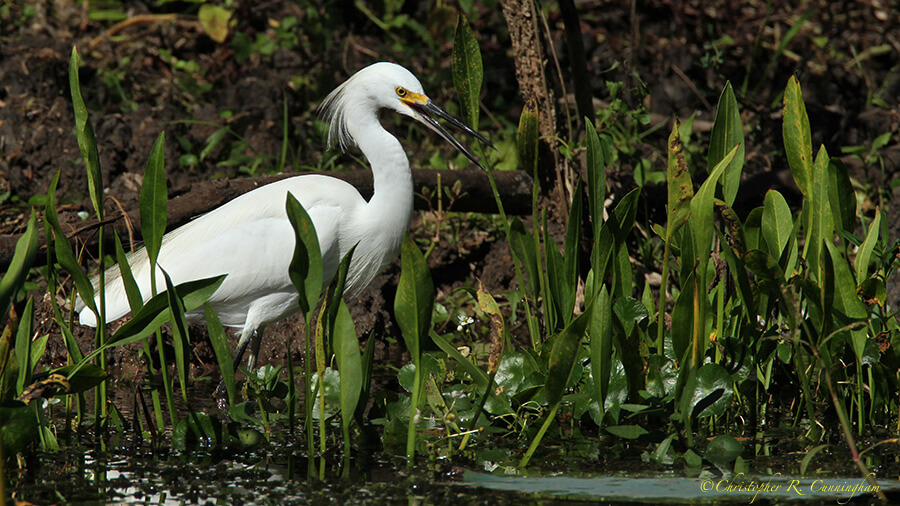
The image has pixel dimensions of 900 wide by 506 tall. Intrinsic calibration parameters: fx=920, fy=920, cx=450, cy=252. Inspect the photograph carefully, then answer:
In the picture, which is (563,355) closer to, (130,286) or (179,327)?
(179,327)

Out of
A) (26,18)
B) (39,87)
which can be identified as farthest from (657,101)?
(26,18)

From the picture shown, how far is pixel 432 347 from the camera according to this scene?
428cm

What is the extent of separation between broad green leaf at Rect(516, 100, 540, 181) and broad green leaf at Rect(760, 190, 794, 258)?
2.60 feet

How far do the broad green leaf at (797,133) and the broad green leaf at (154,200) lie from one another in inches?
75.9

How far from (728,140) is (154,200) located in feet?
5.96

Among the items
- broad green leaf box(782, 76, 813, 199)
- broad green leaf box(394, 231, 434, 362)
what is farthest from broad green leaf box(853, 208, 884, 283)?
broad green leaf box(394, 231, 434, 362)

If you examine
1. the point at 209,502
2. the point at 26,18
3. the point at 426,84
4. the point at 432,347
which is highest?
the point at 26,18

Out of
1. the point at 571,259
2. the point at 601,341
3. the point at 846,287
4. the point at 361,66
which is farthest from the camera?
the point at 361,66

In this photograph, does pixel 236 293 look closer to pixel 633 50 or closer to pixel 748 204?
pixel 748 204

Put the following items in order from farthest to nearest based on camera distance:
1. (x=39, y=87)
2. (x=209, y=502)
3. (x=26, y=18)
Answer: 1. (x=26, y=18)
2. (x=39, y=87)
3. (x=209, y=502)

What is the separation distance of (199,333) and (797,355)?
2.78 m

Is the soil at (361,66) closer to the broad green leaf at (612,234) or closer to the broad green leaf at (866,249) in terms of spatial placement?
the broad green leaf at (612,234)

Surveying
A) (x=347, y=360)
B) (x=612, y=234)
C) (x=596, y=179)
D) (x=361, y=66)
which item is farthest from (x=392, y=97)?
(x=361, y=66)

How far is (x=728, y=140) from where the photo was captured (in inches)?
119
